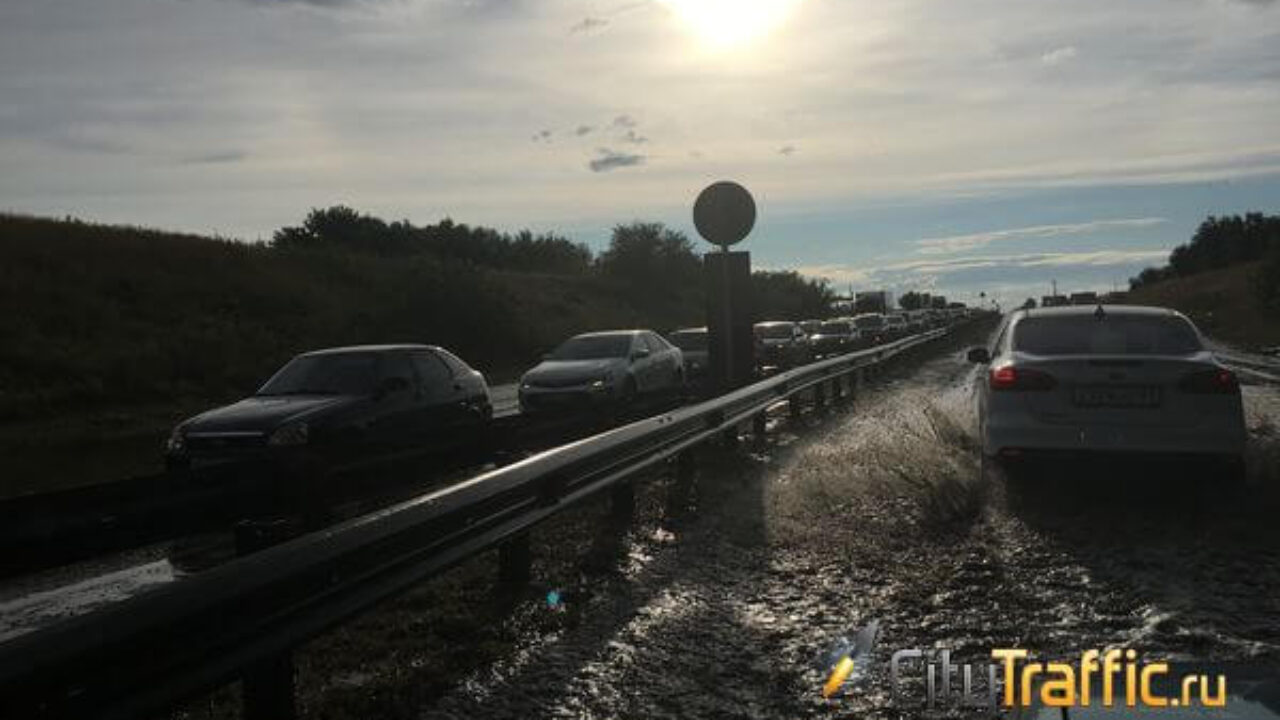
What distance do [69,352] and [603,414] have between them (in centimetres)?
2459

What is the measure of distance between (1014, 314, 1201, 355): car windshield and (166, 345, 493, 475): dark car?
475 cm

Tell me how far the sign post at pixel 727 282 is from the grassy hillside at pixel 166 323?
7.71 meters

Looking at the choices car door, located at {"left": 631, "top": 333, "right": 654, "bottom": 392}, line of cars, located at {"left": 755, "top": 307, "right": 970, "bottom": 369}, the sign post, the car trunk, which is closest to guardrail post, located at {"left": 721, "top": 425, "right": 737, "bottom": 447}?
the sign post

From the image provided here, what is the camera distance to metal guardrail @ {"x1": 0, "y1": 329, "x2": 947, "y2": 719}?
3.01m

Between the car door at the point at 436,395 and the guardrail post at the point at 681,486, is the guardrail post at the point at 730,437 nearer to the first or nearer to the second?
the guardrail post at the point at 681,486

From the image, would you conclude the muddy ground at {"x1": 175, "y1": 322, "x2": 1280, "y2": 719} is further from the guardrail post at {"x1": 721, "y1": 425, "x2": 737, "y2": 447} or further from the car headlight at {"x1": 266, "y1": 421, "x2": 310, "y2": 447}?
the guardrail post at {"x1": 721, "y1": 425, "x2": 737, "y2": 447}

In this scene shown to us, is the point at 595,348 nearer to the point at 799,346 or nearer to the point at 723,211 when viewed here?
the point at 723,211

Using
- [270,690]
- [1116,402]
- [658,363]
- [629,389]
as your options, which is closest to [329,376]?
[629,389]

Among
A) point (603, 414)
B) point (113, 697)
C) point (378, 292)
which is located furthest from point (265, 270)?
point (113, 697)

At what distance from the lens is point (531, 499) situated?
6.67 meters

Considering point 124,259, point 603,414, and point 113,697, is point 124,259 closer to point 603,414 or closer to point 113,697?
point 603,414

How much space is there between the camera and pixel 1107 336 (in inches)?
372

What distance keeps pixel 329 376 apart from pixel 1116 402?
25.4 ft

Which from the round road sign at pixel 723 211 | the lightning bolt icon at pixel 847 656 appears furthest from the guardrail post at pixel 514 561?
the round road sign at pixel 723 211
